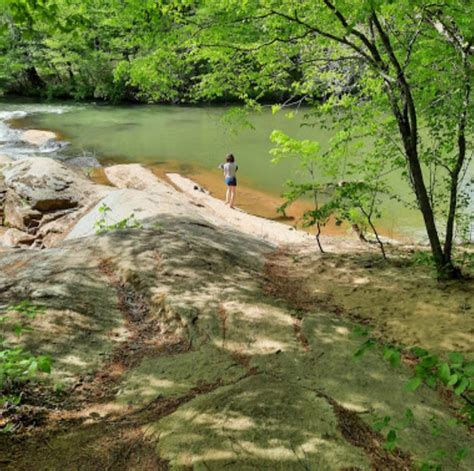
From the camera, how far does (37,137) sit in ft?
78.1

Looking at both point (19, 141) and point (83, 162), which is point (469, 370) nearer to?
point (83, 162)

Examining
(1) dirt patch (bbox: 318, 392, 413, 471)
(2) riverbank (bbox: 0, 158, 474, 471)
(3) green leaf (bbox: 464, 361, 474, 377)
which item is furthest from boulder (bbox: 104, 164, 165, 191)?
(3) green leaf (bbox: 464, 361, 474, 377)

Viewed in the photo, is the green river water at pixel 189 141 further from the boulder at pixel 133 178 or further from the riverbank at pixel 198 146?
the boulder at pixel 133 178

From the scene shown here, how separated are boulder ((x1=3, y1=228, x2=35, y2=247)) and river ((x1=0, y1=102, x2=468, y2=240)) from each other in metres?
5.81

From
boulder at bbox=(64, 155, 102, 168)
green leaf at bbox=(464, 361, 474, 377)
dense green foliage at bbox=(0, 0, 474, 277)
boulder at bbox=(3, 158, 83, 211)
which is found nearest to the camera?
green leaf at bbox=(464, 361, 474, 377)

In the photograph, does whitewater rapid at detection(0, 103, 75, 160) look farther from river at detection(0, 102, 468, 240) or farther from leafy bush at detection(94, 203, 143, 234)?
leafy bush at detection(94, 203, 143, 234)

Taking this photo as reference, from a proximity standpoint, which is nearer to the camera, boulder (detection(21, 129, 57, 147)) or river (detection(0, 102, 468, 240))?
river (detection(0, 102, 468, 240))

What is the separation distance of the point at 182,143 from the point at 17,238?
14205 millimetres

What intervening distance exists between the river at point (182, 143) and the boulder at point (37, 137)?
2.03ft

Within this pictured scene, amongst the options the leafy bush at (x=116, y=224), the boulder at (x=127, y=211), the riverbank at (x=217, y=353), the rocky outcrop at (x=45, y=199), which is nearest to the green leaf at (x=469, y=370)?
the riverbank at (x=217, y=353)

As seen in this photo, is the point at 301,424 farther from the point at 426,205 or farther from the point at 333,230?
the point at 333,230

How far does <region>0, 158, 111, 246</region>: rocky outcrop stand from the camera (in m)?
10.8

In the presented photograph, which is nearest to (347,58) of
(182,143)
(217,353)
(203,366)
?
(217,353)

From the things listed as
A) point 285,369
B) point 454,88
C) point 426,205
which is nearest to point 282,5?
point 454,88
